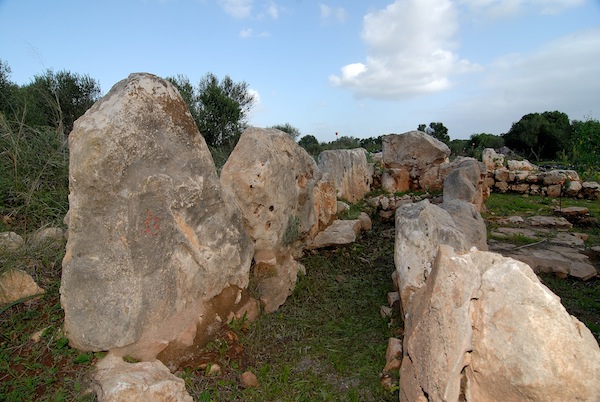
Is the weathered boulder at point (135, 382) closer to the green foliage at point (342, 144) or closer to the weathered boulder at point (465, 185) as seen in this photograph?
the weathered boulder at point (465, 185)

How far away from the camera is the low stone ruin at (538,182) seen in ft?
36.8

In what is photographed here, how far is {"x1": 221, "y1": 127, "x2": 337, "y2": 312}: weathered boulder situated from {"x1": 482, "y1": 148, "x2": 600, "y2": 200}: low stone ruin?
354 inches

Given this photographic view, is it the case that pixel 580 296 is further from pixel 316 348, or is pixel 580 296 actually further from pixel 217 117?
pixel 217 117

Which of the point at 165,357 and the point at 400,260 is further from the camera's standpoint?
the point at 400,260

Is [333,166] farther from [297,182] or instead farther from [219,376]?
[219,376]

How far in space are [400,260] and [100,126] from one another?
2.74 metres

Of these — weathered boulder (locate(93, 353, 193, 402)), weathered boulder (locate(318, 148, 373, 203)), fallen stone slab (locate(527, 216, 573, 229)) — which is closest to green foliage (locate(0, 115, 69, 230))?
weathered boulder (locate(93, 353, 193, 402))

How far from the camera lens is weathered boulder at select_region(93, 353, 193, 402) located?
2389 millimetres

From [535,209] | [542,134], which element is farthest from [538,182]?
[542,134]

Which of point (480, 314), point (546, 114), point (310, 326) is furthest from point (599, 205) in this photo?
point (546, 114)

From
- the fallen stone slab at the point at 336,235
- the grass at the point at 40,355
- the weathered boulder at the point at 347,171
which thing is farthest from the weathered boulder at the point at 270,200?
the weathered boulder at the point at 347,171

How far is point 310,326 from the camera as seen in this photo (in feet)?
13.0

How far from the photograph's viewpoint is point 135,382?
8.07 ft

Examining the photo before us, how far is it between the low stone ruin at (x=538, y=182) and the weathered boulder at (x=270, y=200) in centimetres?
899
